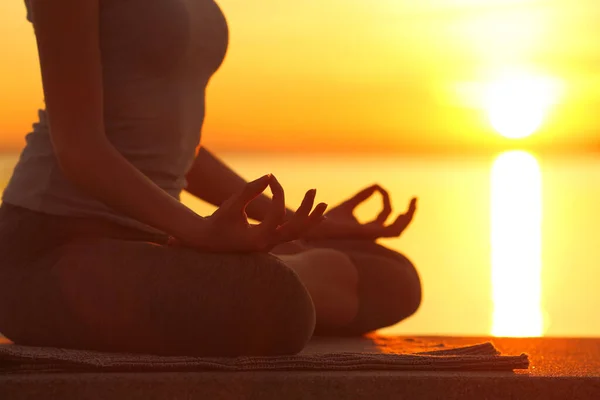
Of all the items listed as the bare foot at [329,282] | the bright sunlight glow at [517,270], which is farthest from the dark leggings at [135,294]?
the bright sunlight glow at [517,270]

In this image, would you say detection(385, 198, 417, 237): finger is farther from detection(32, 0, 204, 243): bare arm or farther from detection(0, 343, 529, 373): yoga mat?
detection(32, 0, 204, 243): bare arm

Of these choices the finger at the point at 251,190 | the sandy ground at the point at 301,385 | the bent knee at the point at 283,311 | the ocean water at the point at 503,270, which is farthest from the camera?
the ocean water at the point at 503,270

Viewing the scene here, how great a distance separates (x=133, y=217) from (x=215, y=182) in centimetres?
81

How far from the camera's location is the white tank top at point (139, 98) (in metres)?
2.25

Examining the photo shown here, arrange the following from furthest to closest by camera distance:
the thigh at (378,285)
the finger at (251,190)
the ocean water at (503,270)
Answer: the ocean water at (503,270)
the thigh at (378,285)
the finger at (251,190)

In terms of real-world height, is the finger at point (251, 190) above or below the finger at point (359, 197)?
below

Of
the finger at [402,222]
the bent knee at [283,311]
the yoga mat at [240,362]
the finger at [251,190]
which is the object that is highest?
the finger at [402,222]

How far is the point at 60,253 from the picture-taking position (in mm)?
2221

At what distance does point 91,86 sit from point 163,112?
0.22 metres

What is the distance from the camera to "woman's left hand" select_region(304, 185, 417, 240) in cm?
286

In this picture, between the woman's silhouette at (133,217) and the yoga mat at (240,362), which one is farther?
the woman's silhouette at (133,217)

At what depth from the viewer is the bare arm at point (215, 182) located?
115 inches

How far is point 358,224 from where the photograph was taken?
2924 mm

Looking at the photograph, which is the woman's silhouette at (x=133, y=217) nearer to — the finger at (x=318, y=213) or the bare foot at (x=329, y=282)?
the finger at (x=318, y=213)
